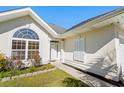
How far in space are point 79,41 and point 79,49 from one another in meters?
0.76

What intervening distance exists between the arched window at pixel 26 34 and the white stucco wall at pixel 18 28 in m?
0.29

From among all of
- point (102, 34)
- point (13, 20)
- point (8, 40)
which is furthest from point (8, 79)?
point (102, 34)

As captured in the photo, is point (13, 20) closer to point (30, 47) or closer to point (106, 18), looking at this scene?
point (30, 47)

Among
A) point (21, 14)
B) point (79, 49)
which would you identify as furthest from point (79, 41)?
point (21, 14)

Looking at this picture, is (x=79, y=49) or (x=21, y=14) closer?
(x=21, y=14)

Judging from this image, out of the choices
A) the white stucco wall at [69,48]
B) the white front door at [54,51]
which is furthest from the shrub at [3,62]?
the white front door at [54,51]

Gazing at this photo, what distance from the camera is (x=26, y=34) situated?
13344mm

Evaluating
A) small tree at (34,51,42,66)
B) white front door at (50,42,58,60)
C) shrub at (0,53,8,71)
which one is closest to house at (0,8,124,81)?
small tree at (34,51,42,66)

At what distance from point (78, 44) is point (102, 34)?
4.32 m

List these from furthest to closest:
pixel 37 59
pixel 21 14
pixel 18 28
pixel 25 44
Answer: pixel 37 59 < pixel 25 44 < pixel 18 28 < pixel 21 14

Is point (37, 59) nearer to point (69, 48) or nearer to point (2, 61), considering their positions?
point (2, 61)

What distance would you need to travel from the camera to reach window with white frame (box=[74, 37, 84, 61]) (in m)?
12.9

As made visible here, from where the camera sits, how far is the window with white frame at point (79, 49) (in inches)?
506

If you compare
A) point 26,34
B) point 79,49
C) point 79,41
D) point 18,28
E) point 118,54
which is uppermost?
point 18,28
